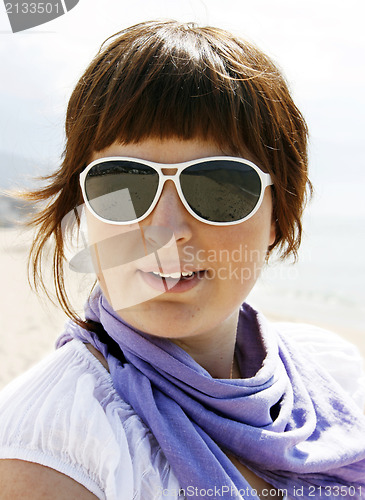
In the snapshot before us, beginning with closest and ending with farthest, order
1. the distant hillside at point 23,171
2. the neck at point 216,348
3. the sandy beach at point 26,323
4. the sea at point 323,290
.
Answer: the neck at point 216,348, the distant hillside at point 23,171, the sandy beach at point 26,323, the sea at point 323,290

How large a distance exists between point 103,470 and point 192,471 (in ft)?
0.75

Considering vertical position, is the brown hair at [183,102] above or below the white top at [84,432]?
above

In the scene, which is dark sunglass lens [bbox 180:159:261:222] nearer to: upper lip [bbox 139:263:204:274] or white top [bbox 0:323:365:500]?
upper lip [bbox 139:263:204:274]

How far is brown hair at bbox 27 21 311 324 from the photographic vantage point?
4.65 ft

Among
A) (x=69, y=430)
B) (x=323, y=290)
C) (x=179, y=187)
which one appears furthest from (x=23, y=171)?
(x=323, y=290)

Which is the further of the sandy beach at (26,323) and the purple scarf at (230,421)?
the sandy beach at (26,323)

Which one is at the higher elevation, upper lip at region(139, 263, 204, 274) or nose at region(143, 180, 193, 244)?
nose at region(143, 180, 193, 244)

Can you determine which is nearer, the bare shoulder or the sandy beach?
the bare shoulder

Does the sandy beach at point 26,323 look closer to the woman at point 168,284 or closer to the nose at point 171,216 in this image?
the woman at point 168,284

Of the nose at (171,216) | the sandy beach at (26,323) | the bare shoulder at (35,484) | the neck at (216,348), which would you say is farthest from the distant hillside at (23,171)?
the sandy beach at (26,323)

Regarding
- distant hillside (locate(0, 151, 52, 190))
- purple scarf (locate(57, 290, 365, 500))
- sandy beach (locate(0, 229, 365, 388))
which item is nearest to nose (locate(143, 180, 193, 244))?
purple scarf (locate(57, 290, 365, 500))

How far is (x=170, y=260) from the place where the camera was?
1.38 metres

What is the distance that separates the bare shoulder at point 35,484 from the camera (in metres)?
1.15

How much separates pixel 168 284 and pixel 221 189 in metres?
0.31
